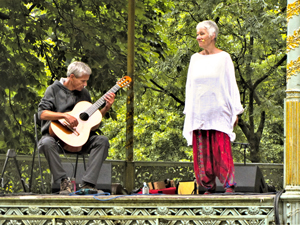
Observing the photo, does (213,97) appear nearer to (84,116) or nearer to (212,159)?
(212,159)

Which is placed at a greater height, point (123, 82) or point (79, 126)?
point (123, 82)

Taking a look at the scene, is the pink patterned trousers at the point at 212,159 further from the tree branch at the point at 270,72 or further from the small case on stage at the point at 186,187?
the tree branch at the point at 270,72

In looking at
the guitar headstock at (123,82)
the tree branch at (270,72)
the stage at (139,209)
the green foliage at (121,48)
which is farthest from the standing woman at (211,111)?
the tree branch at (270,72)

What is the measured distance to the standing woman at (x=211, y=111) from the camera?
16.7 feet

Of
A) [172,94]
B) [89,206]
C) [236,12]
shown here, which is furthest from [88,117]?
[172,94]

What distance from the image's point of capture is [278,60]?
13.4 m

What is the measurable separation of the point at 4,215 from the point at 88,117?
167cm

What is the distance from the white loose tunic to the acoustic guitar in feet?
3.46

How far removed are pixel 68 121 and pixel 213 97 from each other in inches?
61.9

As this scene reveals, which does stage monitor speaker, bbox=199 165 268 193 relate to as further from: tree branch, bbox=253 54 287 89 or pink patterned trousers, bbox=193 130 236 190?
tree branch, bbox=253 54 287 89

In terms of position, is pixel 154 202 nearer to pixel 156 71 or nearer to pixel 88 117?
pixel 88 117

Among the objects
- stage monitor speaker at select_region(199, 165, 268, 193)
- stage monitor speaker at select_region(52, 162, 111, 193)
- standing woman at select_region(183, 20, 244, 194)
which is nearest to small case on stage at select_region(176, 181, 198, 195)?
stage monitor speaker at select_region(199, 165, 268, 193)

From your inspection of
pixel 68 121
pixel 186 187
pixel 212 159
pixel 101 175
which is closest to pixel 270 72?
pixel 186 187

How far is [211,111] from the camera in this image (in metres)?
5.13
